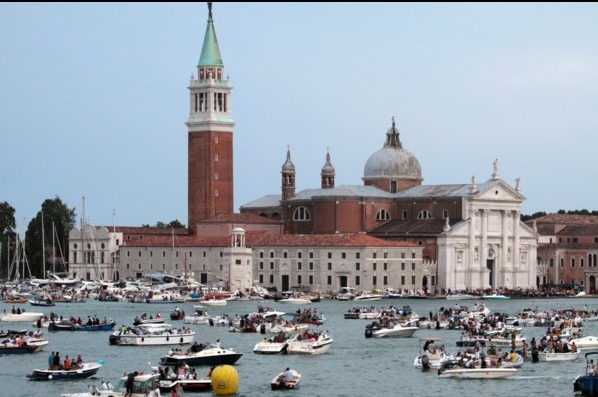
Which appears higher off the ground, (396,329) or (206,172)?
(206,172)

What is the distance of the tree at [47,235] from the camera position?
120938 mm

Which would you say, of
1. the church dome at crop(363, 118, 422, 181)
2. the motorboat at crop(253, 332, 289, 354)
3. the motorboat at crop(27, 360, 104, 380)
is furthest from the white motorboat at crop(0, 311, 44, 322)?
the church dome at crop(363, 118, 422, 181)

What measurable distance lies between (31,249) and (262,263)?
24.2 m

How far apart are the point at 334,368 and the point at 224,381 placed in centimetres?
845

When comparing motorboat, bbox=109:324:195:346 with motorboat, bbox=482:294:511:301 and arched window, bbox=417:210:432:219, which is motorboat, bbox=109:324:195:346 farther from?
arched window, bbox=417:210:432:219

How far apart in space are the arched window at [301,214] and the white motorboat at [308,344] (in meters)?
54.4

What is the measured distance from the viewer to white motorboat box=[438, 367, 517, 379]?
158 ft

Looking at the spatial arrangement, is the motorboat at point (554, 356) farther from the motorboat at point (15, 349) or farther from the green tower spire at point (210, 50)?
the green tower spire at point (210, 50)

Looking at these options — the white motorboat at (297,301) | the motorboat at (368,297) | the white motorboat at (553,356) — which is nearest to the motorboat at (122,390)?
the white motorboat at (553,356)

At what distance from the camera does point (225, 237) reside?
352 ft

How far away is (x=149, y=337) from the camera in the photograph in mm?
58719

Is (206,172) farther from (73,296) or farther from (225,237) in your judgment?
(73,296)

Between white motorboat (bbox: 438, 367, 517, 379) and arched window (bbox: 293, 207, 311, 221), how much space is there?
6272 centimetres

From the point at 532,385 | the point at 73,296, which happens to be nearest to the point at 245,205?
the point at 73,296
